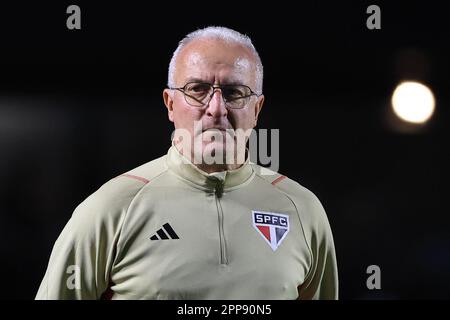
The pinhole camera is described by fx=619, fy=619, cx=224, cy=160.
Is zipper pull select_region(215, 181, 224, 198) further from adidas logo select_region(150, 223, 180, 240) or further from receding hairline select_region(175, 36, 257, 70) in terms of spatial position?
receding hairline select_region(175, 36, 257, 70)

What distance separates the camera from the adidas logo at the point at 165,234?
148cm

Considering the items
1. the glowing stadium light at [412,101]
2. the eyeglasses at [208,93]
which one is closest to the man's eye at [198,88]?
the eyeglasses at [208,93]

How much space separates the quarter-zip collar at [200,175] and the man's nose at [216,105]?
0.13 metres

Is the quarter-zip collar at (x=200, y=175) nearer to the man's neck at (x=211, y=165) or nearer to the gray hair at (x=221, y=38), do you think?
the man's neck at (x=211, y=165)

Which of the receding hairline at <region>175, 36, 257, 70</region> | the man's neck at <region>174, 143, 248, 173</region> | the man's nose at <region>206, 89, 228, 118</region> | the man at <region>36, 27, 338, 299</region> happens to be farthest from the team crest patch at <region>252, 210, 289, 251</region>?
the receding hairline at <region>175, 36, 257, 70</region>

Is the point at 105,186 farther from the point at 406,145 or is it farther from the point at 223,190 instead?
the point at 406,145

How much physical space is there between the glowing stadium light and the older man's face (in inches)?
35.1

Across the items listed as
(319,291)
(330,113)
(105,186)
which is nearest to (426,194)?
(330,113)

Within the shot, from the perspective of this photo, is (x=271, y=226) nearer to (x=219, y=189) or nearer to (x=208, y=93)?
(x=219, y=189)

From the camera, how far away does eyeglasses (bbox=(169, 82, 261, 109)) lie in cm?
153

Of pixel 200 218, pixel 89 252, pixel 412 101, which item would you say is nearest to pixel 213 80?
pixel 200 218

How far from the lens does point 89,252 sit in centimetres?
147

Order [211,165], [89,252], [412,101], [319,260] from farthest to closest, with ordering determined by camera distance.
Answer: [412,101] → [319,260] → [211,165] → [89,252]

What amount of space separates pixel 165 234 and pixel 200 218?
95 mm
